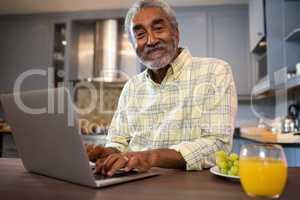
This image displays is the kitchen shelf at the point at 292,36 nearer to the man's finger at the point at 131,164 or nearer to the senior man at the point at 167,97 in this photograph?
the senior man at the point at 167,97

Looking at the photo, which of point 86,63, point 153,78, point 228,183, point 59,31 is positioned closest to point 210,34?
point 86,63

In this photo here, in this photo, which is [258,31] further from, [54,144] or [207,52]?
[54,144]

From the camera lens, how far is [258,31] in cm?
280

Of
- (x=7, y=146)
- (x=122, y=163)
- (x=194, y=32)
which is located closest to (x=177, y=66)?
(x=122, y=163)

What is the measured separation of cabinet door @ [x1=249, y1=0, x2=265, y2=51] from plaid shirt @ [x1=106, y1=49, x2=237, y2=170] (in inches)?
66.2

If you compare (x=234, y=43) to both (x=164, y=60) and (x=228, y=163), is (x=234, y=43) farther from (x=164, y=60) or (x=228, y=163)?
(x=228, y=163)

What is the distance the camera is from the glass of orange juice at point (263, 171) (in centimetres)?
56

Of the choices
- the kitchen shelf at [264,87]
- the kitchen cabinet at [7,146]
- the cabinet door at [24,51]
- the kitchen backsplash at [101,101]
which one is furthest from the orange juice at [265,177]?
the cabinet door at [24,51]

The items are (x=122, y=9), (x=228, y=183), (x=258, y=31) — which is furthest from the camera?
(x=122, y=9)

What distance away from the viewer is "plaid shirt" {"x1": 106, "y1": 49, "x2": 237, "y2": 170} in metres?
1.02

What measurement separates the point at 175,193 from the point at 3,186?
0.35m

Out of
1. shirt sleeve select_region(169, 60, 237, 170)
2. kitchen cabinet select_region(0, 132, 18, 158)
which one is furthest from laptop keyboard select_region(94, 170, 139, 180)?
kitchen cabinet select_region(0, 132, 18, 158)

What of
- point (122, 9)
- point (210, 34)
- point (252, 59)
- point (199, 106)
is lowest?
point (199, 106)

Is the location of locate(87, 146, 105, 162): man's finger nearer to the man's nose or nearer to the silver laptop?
the silver laptop
